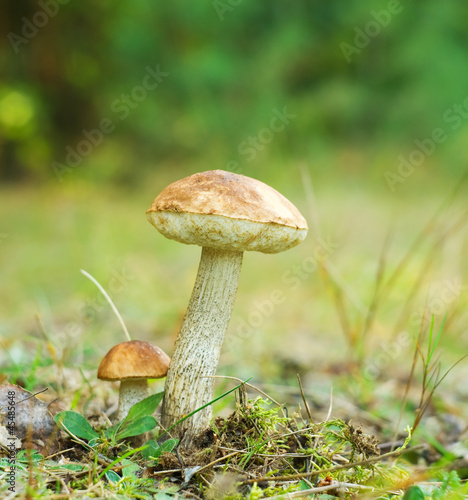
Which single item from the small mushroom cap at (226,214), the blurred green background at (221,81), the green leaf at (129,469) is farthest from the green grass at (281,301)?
the blurred green background at (221,81)

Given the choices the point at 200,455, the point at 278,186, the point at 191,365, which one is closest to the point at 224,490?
the point at 200,455

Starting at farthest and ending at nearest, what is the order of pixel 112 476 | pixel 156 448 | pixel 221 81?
pixel 221 81, pixel 156 448, pixel 112 476

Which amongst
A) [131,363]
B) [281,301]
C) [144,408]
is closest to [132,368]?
[131,363]

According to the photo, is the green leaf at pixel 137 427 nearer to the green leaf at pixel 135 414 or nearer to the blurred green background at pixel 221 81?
the green leaf at pixel 135 414

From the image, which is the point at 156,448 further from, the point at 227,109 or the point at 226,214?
the point at 227,109

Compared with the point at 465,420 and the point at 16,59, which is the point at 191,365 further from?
the point at 16,59

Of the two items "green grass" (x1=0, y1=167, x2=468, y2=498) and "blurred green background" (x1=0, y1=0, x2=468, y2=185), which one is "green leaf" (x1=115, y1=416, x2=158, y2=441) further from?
"blurred green background" (x1=0, y1=0, x2=468, y2=185)

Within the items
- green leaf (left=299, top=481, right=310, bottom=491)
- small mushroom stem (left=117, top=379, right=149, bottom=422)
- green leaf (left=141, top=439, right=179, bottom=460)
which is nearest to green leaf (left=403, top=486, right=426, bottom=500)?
green leaf (left=299, top=481, right=310, bottom=491)

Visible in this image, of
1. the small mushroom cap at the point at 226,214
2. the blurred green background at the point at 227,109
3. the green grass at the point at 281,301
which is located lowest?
the green grass at the point at 281,301
